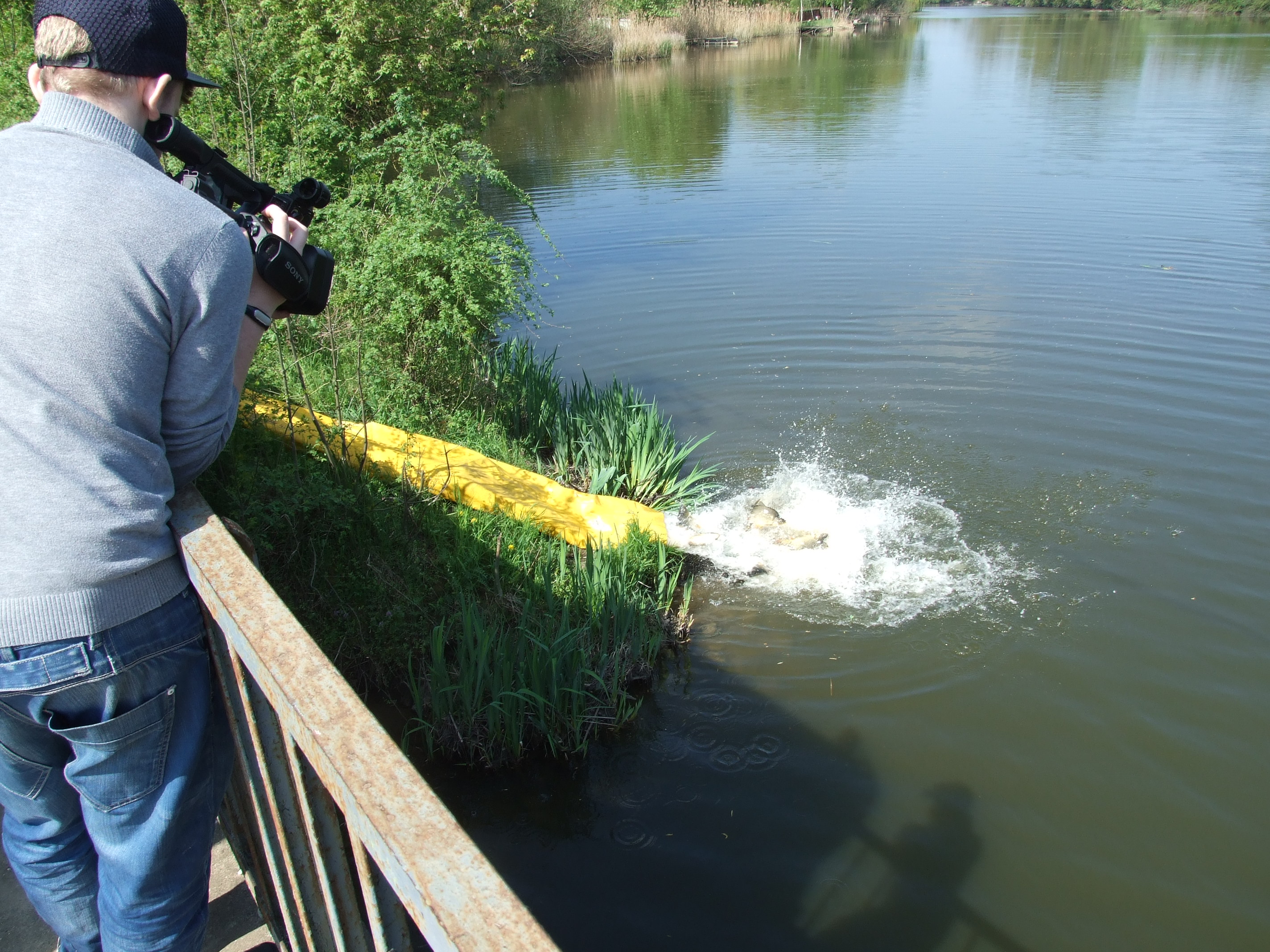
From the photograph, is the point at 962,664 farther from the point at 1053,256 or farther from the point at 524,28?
the point at 524,28

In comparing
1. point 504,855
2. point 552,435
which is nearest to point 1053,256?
point 552,435

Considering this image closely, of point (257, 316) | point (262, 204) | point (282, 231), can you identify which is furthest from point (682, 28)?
point (257, 316)

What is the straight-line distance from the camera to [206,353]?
1875mm

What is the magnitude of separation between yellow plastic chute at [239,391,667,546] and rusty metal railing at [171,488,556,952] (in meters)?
3.10

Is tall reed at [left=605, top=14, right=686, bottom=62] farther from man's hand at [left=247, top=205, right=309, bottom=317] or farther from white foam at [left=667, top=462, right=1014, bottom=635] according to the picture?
man's hand at [left=247, top=205, right=309, bottom=317]

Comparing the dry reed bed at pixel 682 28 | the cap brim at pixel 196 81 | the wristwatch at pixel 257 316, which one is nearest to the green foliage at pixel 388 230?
the cap brim at pixel 196 81

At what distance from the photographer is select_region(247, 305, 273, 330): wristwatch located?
2.24 m

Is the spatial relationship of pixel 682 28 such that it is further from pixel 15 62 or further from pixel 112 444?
pixel 112 444

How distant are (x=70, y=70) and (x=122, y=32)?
13cm

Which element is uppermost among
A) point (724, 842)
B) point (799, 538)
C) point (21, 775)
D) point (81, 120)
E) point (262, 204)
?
point (81, 120)

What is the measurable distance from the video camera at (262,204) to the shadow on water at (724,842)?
2.85 metres

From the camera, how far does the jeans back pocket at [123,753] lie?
1828 millimetres

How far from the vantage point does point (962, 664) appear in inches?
213

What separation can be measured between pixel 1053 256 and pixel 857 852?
9.91 m
